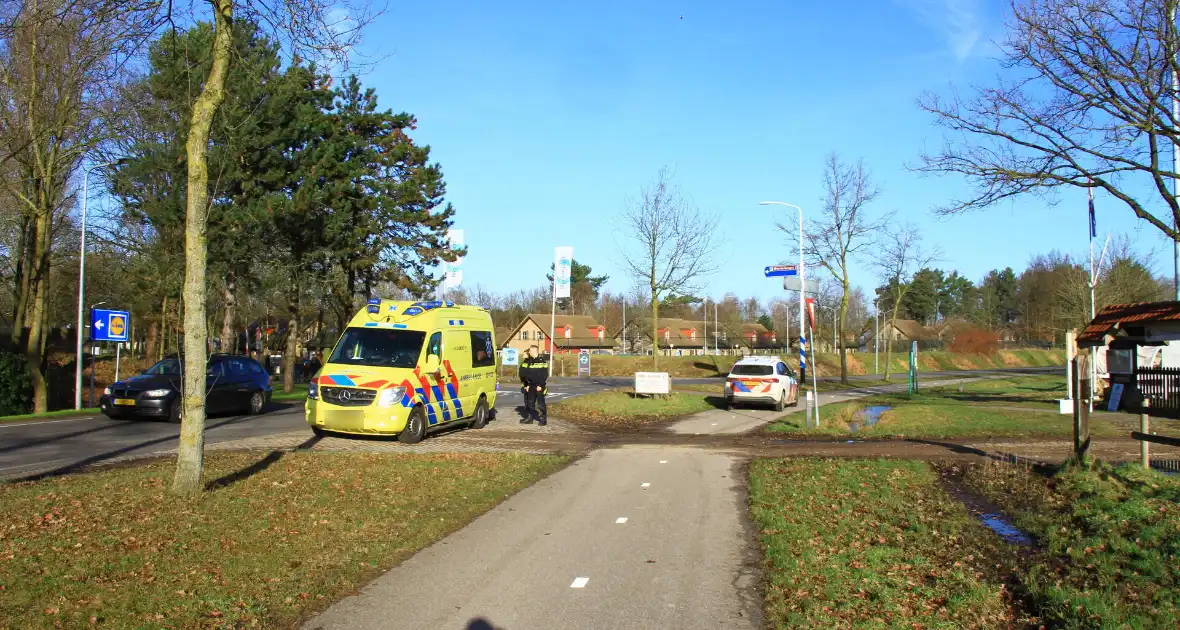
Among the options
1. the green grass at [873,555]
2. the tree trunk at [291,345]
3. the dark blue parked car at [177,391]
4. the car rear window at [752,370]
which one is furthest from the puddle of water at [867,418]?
the tree trunk at [291,345]

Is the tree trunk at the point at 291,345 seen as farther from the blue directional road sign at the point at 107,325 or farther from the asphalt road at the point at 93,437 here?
the asphalt road at the point at 93,437

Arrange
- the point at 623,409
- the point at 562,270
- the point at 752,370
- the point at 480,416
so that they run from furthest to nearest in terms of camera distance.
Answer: the point at 562,270
the point at 752,370
the point at 623,409
the point at 480,416

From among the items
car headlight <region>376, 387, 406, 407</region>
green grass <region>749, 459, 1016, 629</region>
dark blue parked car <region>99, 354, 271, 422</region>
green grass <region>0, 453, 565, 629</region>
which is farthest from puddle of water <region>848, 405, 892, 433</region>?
dark blue parked car <region>99, 354, 271, 422</region>

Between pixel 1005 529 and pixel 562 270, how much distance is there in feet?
110

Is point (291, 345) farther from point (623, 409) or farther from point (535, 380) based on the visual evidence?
point (535, 380)

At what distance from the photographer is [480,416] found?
18625 mm

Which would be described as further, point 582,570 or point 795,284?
point 795,284

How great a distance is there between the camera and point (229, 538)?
697cm

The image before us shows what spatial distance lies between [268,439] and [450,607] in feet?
35.2

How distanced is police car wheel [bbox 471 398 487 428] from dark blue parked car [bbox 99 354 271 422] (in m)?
5.51

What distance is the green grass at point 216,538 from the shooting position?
527cm

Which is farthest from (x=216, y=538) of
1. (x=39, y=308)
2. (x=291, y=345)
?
(x=291, y=345)

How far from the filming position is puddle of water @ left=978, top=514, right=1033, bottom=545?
8094mm

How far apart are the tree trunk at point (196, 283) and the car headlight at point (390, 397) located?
585cm
